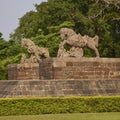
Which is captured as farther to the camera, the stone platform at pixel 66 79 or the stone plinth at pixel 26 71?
the stone plinth at pixel 26 71

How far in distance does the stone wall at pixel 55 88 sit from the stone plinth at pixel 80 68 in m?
1.95

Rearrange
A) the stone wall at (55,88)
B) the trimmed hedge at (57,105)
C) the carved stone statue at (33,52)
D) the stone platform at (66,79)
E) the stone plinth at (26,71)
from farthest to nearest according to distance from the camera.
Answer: the carved stone statue at (33,52), the stone plinth at (26,71), the stone platform at (66,79), the stone wall at (55,88), the trimmed hedge at (57,105)

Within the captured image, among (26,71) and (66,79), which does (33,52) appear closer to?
(26,71)

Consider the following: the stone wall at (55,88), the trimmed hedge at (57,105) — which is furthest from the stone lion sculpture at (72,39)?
the trimmed hedge at (57,105)

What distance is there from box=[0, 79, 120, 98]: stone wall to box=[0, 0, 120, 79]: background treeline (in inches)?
648

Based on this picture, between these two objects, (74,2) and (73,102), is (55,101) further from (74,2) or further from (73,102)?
(74,2)

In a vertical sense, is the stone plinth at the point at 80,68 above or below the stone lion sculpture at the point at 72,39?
below

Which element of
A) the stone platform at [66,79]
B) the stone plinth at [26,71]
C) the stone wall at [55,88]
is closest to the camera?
the stone wall at [55,88]

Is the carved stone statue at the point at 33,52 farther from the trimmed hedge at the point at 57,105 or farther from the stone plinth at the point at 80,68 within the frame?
the trimmed hedge at the point at 57,105

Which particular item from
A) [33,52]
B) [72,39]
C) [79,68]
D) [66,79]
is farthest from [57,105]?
[33,52]

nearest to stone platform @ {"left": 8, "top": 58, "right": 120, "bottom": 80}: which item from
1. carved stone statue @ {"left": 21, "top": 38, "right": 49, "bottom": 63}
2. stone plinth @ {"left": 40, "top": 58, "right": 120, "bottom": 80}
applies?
stone plinth @ {"left": 40, "top": 58, "right": 120, "bottom": 80}

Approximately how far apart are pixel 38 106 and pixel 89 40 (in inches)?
306

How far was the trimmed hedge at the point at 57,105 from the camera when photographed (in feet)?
58.6

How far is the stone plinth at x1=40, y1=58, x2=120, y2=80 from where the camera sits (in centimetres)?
2295
